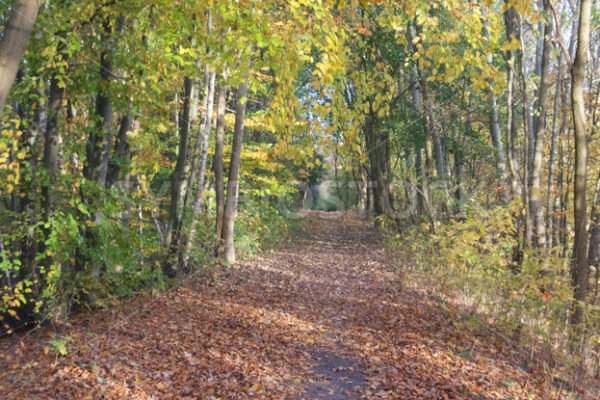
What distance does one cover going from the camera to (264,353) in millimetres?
5824

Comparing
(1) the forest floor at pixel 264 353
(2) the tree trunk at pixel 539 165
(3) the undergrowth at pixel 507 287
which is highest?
(2) the tree trunk at pixel 539 165

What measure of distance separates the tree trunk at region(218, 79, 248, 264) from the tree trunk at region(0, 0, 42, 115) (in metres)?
8.19

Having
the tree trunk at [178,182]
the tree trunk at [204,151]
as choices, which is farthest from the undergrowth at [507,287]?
the tree trunk at [178,182]

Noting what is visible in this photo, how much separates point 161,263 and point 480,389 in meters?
7.24

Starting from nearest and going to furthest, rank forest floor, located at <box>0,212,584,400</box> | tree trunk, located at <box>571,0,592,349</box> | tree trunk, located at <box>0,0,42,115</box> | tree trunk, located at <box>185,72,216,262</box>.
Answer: tree trunk, located at <box>0,0,42,115</box> → forest floor, located at <box>0,212,584,400</box> → tree trunk, located at <box>571,0,592,349</box> → tree trunk, located at <box>185,72,216,262</box>

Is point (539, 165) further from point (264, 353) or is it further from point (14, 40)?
point (14, 40)

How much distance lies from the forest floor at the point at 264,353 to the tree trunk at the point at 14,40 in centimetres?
324

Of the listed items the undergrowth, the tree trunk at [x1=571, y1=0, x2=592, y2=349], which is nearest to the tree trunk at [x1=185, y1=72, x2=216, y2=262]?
the undergrowth

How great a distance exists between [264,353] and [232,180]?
6.31 metres

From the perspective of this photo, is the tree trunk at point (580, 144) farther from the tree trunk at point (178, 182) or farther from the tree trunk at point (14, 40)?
the tree trunk at point (178, 182)

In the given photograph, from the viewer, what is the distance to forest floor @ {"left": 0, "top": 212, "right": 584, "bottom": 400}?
15.5ft

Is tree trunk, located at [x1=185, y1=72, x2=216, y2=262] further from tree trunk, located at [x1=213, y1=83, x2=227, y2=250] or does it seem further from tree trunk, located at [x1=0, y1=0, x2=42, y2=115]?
tree trunk, located at [x1=0, y1=0, x2=42, y2=115]

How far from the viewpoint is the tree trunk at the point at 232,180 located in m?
11.3

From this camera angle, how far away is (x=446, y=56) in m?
5.23
